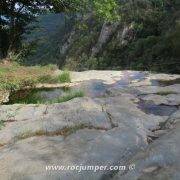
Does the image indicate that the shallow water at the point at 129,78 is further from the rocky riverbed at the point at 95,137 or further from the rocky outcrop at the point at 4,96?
the rocky outcrop at the point at 4,96

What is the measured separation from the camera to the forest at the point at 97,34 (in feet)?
64.9

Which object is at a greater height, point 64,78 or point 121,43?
point 64,78

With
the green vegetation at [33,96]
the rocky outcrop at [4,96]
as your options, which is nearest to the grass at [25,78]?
the rocky outcrop at [4,96]

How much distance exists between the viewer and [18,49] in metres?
20.4

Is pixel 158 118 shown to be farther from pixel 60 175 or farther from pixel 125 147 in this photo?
pixel 60 175

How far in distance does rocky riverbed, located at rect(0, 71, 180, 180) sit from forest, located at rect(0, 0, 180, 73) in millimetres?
10288

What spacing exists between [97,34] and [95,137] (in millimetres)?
101232

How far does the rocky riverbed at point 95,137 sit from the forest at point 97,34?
1029 centimetres

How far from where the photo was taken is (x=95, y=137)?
5879mm

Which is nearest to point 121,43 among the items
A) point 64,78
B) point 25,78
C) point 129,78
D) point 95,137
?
point 129,78

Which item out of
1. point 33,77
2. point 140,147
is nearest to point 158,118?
point 140,147

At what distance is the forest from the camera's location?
19781mm

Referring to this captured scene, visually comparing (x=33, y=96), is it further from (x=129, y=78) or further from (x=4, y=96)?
(x=129, y=78)

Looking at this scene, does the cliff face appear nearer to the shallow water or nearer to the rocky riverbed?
the shallow water
